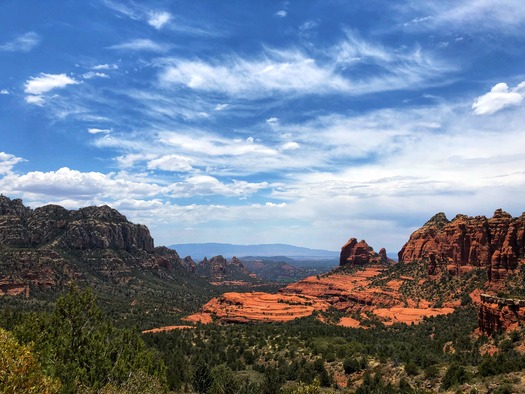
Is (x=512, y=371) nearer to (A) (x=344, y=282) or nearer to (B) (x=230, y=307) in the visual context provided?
(B) (x=230, y=307)

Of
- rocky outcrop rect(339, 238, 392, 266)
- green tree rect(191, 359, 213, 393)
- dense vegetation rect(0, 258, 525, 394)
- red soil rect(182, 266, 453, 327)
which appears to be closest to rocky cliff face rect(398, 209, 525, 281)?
dense vegetation rect(0, 258, 525, 394)

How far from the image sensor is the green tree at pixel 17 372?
546 inches

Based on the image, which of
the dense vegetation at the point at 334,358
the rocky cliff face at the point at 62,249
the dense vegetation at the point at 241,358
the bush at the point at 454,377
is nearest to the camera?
the dense vegetation at the point at 241,358

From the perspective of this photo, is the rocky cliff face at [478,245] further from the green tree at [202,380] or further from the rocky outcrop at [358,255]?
the green tree at [202,380]

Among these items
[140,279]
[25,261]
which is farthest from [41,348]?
[140,279]

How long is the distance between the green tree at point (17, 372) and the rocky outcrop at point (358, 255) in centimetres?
16160

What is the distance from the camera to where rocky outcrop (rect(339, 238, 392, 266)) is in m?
167

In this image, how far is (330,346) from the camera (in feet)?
183

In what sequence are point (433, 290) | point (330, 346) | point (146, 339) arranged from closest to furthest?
point (330, 346), point (146, 339), point (433, 290)

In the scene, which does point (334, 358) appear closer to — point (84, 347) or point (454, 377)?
point (454, 377)

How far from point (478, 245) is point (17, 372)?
344 feet

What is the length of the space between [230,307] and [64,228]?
106 meters

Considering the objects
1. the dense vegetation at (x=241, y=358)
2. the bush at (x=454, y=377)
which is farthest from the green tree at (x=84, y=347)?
the bush at (x=454, y=377)

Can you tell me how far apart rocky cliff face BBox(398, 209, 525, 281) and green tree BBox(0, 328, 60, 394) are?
88472 mm
